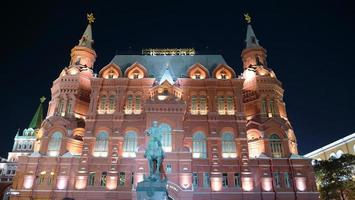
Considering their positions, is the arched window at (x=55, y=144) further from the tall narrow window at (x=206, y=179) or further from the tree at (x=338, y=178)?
the tree at (x=338, y=178)

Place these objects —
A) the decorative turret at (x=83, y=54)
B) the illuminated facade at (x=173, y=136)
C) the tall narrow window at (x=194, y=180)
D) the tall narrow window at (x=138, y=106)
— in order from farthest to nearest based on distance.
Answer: the decorative turret at (x=83, y=54), the tall narrow window at (x=138, y=106), the tall narrow window at (x=194, y=180), the illuminated facade at (x=173, y=136)

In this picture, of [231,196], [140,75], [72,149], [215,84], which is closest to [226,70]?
[215,84]

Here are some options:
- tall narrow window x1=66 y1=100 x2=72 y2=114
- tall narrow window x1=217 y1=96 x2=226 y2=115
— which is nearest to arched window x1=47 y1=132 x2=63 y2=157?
tall narrow window x1=66 y1=100 x2=72 y2=114

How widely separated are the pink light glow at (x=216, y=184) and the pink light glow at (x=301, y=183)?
1034 cm

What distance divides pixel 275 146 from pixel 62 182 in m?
30.1

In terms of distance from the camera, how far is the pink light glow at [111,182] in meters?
42.5

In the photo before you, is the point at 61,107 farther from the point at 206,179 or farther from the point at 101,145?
the point at 206,179

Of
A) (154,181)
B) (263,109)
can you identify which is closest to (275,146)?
(263,109)

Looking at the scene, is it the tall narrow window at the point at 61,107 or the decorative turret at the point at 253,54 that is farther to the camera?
the decorative turret at the point at 253,54

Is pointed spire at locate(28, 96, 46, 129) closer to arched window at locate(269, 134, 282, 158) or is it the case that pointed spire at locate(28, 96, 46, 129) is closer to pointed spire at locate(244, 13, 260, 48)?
pointed spire at locate(244, 13, 260, 48)

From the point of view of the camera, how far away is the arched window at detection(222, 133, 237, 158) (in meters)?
45.6

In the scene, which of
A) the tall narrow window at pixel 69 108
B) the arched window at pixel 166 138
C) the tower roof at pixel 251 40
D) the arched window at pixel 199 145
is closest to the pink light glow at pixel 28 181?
the tall narrow window at pixel 69 108

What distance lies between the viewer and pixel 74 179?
43562 mm

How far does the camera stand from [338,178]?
4278cm
